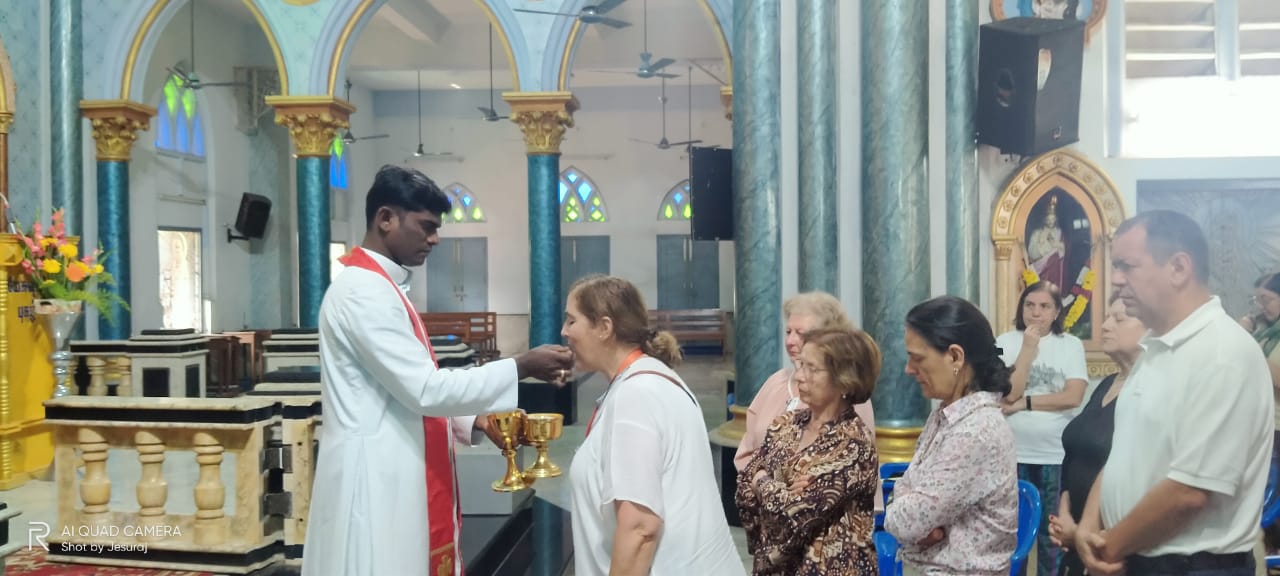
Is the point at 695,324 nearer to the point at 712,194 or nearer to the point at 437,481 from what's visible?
the point at 712,194

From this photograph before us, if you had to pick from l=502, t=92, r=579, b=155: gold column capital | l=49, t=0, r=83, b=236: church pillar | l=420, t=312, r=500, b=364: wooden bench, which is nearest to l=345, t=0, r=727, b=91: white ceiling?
l=420, t=312, r=500, b=364: wooden bench

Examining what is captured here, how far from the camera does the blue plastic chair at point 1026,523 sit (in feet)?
Result: 8.99

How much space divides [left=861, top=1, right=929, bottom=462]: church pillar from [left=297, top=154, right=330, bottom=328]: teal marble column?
6784mm

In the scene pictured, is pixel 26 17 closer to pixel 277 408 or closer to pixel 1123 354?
pixel 277 408

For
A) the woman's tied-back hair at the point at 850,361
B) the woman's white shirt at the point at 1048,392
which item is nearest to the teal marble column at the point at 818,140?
the woman's white shirt at the point at 1048,392

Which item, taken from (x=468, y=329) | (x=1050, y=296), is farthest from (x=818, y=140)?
(x=468, y=329)

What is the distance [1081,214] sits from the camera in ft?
16.0

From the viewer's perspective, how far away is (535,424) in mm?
2498

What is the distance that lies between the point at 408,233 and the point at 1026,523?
1975 mm

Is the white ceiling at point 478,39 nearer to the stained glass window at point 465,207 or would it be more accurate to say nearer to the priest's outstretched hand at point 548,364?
the stained glass window at point 465,207

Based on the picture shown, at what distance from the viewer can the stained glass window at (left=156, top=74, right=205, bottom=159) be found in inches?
514

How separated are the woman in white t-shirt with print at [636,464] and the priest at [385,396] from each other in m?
0.35

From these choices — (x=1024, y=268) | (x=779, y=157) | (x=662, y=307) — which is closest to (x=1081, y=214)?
(x=1024, y=268)

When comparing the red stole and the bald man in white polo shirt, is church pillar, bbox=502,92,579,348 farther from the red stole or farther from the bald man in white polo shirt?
the bald man in white polo shirt
